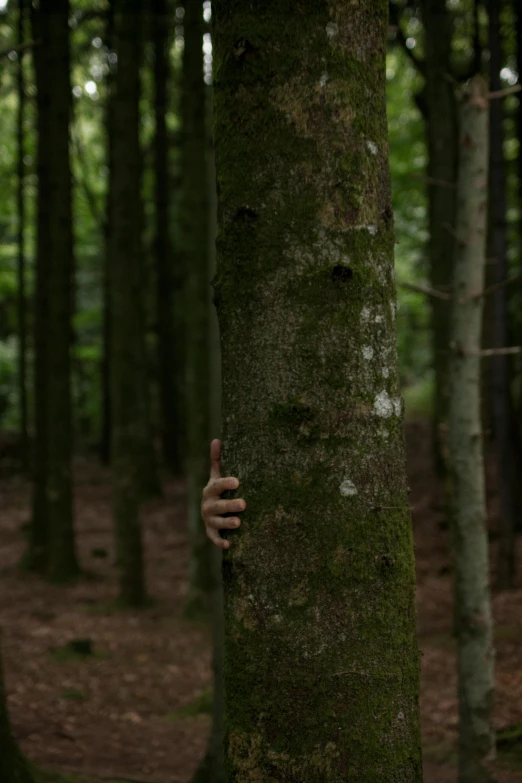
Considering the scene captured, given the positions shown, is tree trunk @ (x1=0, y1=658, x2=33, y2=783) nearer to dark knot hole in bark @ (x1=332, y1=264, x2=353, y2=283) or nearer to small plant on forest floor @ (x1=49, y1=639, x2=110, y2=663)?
dark knot hole in bark @ (x1=332, y1=264, x2=353, y2=283)

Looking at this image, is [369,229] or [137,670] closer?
[369,229]

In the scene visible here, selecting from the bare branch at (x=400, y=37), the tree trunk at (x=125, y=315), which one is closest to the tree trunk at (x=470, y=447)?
the tree trunk at (x=125, y=315)

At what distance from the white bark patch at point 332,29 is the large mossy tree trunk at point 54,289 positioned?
930 centimetres

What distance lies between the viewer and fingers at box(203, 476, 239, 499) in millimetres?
2195

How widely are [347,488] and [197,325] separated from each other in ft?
25.5

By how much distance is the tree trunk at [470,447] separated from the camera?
507cm

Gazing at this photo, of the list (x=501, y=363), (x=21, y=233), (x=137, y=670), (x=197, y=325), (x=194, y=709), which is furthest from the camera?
(x=21, y=233)

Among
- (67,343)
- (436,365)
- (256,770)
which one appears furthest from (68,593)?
(256,770)

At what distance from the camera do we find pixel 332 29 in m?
2.12

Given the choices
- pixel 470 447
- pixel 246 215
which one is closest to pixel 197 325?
pixel 470 447

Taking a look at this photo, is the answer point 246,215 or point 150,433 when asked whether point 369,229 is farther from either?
point 150,433

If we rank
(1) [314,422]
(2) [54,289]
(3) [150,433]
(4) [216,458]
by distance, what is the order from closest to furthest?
(1) [314,422] < (4) [216,458] < (2) [54,289] < (3) [150,433]

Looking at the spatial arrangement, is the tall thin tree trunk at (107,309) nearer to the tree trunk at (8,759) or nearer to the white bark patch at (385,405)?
the tree trunk at (8,759)

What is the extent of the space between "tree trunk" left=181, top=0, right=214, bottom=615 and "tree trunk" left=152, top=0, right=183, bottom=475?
20.9 feet
